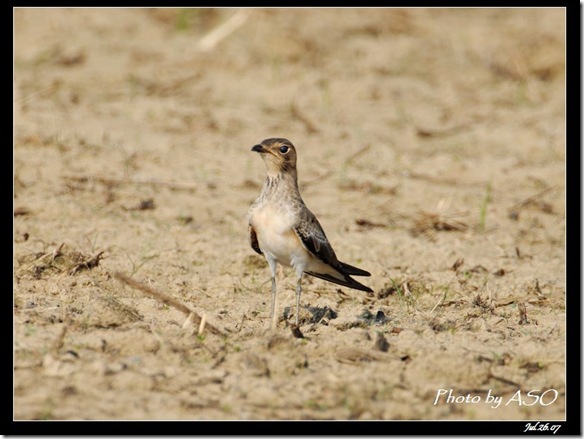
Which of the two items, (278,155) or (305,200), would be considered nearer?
(278,155)

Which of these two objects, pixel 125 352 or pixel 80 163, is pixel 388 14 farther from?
pixel 125 352

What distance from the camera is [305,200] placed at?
347 inches

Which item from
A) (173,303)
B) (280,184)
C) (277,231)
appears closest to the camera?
(173,303)

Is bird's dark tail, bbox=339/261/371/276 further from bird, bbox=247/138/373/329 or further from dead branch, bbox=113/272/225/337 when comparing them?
dead branch, bbox=113/272/225/337

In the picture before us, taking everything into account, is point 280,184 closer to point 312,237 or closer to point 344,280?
point 312,237

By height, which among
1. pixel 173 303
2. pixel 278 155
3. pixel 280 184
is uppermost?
pixel 278 155

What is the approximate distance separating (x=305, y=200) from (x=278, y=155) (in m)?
2.89

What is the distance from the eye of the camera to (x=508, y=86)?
12.1 meters

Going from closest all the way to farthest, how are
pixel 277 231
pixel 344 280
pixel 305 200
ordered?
pixel 277 231, pixel 344 280, pixel 305 200

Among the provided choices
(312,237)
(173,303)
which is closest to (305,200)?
(312,237)

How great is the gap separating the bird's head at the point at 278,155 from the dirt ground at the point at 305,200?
937 millimetres

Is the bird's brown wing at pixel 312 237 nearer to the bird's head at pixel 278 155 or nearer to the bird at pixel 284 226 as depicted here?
the bird at pixel 284 226

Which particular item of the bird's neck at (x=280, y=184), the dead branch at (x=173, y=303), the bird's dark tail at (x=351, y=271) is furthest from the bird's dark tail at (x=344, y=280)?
the dead branch at (x=173, y=303)

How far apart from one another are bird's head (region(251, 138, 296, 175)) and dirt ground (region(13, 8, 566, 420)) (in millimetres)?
937
